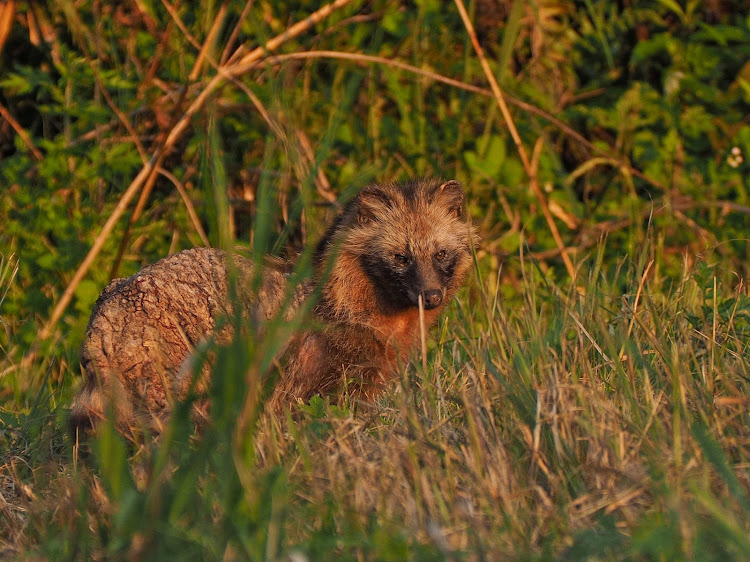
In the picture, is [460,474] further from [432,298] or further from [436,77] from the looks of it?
[436,77]

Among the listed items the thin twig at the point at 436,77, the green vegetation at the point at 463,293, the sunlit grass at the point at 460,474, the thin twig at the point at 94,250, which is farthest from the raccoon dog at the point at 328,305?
the thin twig at the point at 94,250

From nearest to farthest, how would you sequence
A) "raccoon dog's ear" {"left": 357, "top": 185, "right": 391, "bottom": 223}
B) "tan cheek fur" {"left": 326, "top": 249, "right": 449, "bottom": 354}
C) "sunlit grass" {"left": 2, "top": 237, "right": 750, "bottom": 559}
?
"sunlit grass" {"left": 2, "top": 237, "right": 750, "bottom": 559} → "tan cheek fur" {"left": 326, "top": 249, "right": 449, "bottom": 354} → "raccoon dog's ear" {"left": 357, "top": 185, "right": 391, "bottom": 223}

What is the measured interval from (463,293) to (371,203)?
3.64ft

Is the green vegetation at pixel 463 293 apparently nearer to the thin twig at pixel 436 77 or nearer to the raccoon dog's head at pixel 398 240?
the thin twig at pixel 436 77

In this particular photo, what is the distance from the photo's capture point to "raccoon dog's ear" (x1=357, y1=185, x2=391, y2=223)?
198 inches

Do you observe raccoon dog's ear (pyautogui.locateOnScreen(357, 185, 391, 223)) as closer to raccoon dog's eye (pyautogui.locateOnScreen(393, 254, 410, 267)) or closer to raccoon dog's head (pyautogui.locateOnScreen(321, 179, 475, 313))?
raccoon dog's head (pyautogui.locateOnScreen(321, 179, 475, 313))

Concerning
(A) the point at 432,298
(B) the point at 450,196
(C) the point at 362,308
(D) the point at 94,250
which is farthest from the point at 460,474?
(D) the point at 94,250

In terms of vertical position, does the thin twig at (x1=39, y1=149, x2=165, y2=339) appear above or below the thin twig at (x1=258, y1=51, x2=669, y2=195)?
below

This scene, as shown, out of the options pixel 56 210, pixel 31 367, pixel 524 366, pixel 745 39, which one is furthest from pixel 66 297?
pixel 745 39

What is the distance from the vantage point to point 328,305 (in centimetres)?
495

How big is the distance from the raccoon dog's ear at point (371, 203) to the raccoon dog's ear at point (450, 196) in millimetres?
264

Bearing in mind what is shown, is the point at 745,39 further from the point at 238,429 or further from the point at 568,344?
the point at 238,429

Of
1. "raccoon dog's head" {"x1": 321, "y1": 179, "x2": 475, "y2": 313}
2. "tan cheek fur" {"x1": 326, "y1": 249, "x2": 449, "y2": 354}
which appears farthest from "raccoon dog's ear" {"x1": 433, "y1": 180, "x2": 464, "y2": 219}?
"tan cheek fur" {"x1": 326, "y1": 249, "x2": 449, "y2": 354}

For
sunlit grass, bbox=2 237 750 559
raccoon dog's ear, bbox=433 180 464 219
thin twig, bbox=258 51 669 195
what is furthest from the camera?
thin twig, bbox=258 51 669 195
